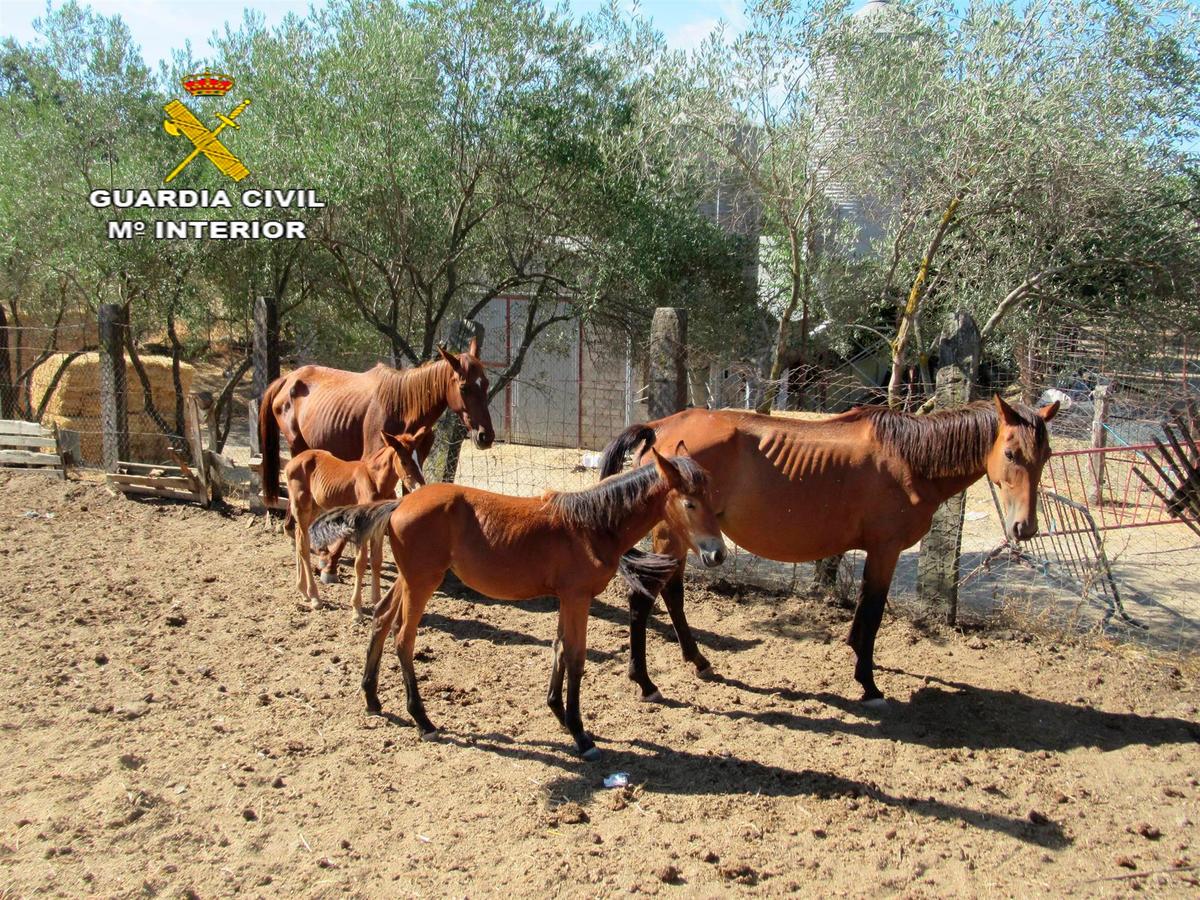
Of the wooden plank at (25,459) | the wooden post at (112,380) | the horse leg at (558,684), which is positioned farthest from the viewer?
the wooden plank at (25,459)

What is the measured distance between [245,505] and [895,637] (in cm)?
745

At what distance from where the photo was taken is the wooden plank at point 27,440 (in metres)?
11.0

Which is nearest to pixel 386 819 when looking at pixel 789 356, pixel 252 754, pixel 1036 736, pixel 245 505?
pixel 252 754

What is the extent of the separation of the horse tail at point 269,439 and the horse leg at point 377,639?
4.24 metres

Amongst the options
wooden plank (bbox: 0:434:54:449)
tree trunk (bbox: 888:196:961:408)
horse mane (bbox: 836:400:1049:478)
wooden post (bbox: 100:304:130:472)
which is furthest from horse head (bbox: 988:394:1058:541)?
wooden plank (bbox: 0:434:54:449)

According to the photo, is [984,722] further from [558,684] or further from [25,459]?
[25,459]

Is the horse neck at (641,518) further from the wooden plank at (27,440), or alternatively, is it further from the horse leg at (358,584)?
the wooden plank at (27,440)

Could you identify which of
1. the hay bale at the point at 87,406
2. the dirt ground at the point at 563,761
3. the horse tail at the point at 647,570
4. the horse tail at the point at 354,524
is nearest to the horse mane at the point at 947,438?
the dirt ground at the point at 563,761

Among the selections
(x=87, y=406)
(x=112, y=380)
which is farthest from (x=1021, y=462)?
(x=87, y=406)

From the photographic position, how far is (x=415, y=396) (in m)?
7.46

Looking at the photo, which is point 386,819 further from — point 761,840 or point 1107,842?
point 1107,842

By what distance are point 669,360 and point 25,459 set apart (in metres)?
8.98

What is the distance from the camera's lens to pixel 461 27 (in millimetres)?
8742

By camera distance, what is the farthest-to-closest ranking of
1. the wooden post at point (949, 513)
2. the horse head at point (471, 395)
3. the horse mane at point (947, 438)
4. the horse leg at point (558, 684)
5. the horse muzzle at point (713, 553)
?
1. the horse head at point (471, 395)
2. the wooden post at point (949, 513)
3. the horse mane at point (947, 438)
4. the horse leg at point (558, 684)
5. the horse muzzle at point (713, 553)
